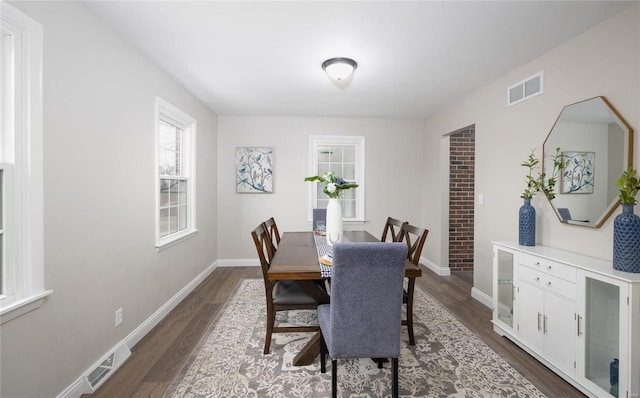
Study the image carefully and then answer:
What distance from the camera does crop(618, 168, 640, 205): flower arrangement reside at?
1769 millimetres

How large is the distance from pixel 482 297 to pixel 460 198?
1837 millimetres

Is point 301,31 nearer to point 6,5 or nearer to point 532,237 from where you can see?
point 6,5

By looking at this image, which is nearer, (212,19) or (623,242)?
(623,242)

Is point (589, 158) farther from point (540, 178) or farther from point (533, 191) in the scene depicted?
point (533, 191)

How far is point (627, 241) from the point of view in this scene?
1727 millimetres

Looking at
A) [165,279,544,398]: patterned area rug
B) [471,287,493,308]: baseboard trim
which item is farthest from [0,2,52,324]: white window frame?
[471,287,493,308]: baseboard trim

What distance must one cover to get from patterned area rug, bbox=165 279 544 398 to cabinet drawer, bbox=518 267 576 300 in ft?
2.11

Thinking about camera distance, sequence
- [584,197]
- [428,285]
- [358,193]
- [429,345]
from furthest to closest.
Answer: [358,193], [428,285], [429,345], [584,197]

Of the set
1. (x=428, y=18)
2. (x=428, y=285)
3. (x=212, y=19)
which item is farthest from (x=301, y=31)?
(x=428, y=285)

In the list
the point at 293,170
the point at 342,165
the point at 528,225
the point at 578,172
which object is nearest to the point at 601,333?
the point at 528,225

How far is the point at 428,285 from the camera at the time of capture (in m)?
3.96

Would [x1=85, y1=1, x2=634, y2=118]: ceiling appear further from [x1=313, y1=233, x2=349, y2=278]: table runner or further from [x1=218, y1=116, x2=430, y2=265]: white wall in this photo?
[x1=313, y1=233, x2=349, y2=278]: table runner

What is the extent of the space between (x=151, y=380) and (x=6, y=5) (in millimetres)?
2253

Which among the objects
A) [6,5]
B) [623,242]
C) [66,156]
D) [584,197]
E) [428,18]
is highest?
[428,18]
